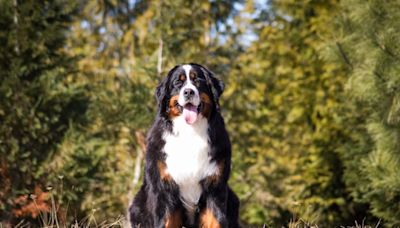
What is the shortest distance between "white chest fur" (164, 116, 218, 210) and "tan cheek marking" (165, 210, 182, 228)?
10 cm

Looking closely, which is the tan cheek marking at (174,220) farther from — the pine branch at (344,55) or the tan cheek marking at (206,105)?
the pine branch at (344,55)

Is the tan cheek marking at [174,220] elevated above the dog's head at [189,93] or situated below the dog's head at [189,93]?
below

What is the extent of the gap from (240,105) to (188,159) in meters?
10.0

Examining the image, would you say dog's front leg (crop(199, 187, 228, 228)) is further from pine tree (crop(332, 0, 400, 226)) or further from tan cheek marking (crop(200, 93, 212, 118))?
pine tree (crop(332, 0, 400, 226))

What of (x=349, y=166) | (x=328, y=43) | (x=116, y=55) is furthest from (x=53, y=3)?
(x=116, y=55)

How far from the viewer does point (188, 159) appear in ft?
16.6

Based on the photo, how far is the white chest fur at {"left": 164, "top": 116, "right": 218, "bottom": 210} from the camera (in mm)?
5051

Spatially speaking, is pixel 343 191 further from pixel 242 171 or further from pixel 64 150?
pixel 64 150

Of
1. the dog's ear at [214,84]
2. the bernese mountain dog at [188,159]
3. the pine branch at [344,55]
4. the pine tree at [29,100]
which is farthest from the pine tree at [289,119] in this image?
the bernese mountain dog at [188,159]

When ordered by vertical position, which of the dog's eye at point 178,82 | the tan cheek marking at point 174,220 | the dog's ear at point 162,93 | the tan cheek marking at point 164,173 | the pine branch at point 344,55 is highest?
the pine branch at point 344,55

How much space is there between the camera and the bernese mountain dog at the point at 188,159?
5.04 metres

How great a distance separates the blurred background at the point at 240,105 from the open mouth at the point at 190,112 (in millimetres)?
3921

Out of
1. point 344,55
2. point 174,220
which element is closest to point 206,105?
point 174,220

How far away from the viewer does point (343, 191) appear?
13.7 meters
